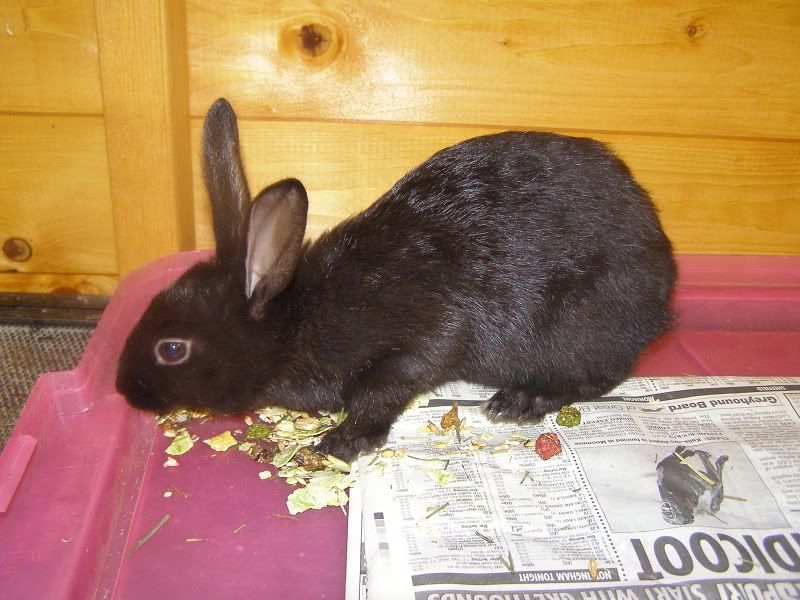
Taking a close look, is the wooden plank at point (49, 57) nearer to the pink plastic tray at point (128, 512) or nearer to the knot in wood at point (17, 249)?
the knot in wood at point (17, 249)

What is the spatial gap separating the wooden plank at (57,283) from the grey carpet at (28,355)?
115 mm

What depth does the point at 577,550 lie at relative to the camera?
4.20 feet

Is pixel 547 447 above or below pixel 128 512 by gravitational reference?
above

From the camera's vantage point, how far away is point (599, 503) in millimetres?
1378

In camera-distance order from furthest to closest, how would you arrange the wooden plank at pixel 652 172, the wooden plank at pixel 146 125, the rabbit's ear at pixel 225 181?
the wooden plank at pixel 652 172 < the wooden plank at pixel 146 125 < the rabbit's ear at pixel 225 181

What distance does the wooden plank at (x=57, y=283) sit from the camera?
2043 mm

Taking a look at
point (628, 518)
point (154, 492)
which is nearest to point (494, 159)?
point (628, 518)

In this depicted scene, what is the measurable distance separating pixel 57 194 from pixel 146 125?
1.26 feet

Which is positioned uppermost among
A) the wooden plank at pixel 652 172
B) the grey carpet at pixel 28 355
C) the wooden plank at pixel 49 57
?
the wooden plank at pixel 49 57

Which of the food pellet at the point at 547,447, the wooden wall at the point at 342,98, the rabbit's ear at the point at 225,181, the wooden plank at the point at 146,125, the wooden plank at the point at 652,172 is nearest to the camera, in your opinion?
the rabbit's ear at the point at 225,181

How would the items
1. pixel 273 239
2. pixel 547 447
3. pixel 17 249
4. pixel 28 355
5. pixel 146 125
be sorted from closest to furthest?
pixel 273 239 < pixel 547 447 < pixel 146 125 < pixel 28 355 < pixel 17 249

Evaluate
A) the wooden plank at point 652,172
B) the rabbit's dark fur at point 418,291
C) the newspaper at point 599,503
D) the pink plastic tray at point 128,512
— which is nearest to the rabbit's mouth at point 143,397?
the rabbit's dark fur at point 418,291

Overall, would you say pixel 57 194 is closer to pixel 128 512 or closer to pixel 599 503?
pixel 128 512

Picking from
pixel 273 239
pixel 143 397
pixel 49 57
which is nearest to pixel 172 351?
pixel 143 397
